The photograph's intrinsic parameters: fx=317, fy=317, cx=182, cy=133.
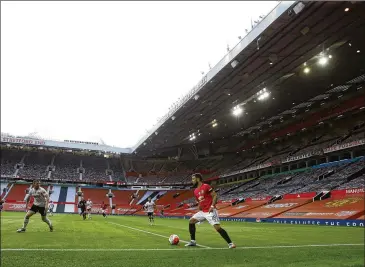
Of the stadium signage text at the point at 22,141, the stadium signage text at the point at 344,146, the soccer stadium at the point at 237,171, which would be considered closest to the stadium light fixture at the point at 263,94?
the soccer stadium at the point at 237,171

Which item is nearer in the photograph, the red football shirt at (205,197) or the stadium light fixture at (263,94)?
the red football shirt at (205,197)

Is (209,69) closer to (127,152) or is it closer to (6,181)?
(127,152)

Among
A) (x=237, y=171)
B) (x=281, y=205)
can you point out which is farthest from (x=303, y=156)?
(x=281, y=205)

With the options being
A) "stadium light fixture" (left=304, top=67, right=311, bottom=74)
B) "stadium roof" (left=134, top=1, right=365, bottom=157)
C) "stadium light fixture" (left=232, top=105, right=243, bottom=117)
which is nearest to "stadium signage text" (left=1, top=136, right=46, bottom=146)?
"stadium roof" (left=134, top=1, right=365, bottom=157)

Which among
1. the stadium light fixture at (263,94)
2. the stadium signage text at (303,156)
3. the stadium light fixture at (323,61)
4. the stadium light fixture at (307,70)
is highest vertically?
the stadium light fixture at (263,94)

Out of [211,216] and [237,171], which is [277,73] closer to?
[237,171]

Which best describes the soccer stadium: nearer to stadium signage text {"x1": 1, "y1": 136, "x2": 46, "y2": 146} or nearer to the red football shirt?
the red football shirt

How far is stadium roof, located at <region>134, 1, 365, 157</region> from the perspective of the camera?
21.6 metres

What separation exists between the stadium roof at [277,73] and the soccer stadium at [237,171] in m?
0.14

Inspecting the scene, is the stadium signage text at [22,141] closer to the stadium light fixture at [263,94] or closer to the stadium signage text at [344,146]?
the stadium light fixture at [263,94]

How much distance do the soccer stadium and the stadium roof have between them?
136mm

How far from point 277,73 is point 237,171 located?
20.1m

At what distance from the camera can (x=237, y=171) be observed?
47281 millimetres

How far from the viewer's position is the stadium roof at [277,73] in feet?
70.9
